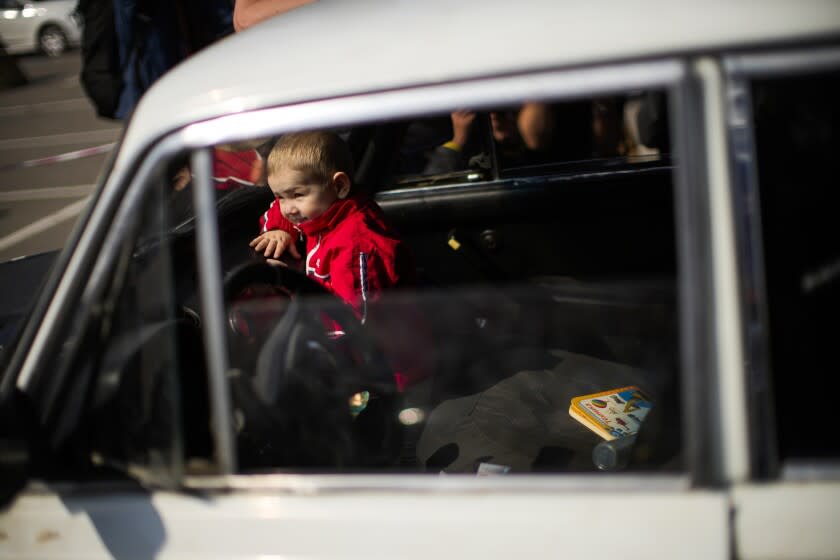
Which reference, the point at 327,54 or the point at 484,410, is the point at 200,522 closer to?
the point at 327,54

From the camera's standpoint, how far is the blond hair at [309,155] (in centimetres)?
199

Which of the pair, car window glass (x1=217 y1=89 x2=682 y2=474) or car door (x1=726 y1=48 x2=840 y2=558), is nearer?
car door (x1=726 y1=48 x2=840 y2=558)

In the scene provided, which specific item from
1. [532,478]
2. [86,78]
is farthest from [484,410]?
[86,78]

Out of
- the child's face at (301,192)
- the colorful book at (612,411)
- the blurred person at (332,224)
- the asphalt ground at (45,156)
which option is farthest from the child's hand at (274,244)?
the asphalt ground at (45,156)

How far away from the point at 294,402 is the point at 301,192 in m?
0.87

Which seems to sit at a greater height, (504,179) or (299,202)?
(299,202)

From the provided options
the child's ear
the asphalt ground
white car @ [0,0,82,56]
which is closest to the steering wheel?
the child's ear

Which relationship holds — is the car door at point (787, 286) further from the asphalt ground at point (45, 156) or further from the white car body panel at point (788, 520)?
the asphalt ground at point (45, 156)

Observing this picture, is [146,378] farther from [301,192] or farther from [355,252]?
[301,192]

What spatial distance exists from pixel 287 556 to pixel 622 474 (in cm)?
49

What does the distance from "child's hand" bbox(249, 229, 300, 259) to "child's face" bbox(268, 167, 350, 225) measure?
0.37 feet

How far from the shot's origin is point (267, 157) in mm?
1997

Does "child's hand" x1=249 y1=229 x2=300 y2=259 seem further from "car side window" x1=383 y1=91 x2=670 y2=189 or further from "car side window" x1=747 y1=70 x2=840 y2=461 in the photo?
"car side window" x1=747 y1=70 x2=840 y2=461

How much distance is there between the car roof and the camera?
97cm
